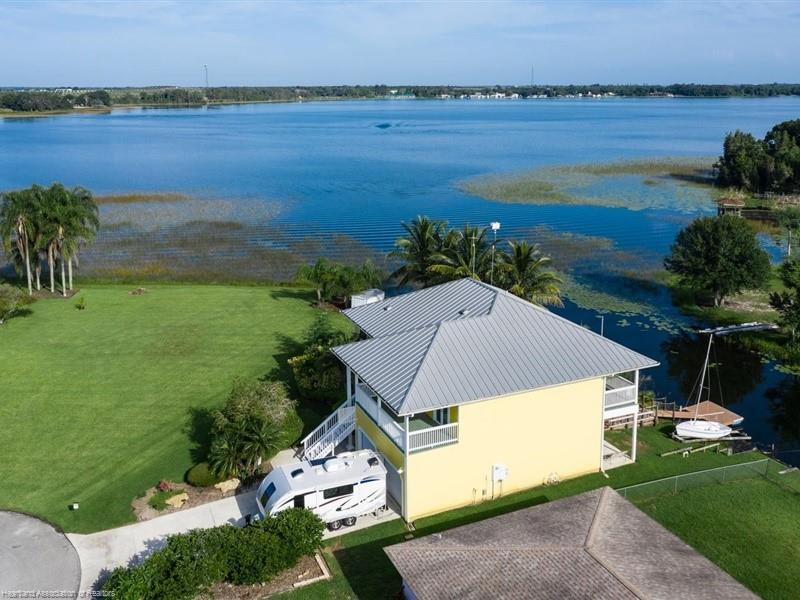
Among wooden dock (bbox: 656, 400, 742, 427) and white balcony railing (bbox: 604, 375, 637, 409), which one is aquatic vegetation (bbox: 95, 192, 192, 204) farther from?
white balcony railing (bbox: 604, 375, 637, 409)

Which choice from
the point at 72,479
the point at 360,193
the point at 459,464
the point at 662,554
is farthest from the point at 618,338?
the point at 360,193

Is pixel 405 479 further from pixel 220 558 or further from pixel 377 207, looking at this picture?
pixel 377 207

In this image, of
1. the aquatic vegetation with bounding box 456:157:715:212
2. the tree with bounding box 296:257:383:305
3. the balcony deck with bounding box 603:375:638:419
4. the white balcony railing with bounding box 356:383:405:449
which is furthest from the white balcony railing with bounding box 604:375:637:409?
the aquatic vegetation with bounding box 456:157:715:212

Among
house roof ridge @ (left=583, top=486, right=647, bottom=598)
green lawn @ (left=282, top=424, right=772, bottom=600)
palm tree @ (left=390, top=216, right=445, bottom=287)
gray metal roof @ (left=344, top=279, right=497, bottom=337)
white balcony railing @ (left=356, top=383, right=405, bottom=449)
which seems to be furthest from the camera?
palm tree @ (left=390, top=216, right=445, bottom=287)

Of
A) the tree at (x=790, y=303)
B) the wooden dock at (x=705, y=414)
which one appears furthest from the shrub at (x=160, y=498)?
the tree at (x=790, y=303)

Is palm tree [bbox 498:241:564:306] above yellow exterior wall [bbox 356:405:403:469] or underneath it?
above

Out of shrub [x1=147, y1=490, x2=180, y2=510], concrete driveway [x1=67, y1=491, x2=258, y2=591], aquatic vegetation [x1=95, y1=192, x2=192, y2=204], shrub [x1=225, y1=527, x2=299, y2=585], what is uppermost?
aquatic vegetation [x1=95, y1=192, x2=192, y2=204]

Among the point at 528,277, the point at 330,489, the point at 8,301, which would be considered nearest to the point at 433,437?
the point at 330,489
